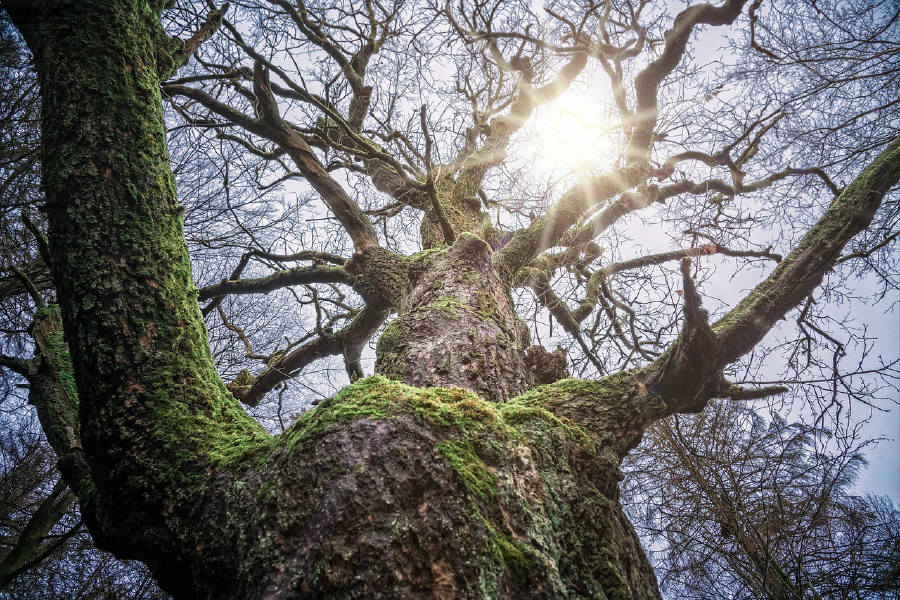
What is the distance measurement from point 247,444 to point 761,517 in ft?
9.48

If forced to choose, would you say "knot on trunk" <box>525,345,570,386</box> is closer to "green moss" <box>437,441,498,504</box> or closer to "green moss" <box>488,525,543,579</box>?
"green moss" <box>437,441,498,504</box>

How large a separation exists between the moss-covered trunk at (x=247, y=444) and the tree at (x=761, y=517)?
106cm

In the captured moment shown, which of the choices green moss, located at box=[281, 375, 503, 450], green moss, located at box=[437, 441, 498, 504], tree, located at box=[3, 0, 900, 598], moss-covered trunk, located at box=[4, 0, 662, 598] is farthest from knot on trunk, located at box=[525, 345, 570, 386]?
green moss, located at box=[437, 441, 498, 504]

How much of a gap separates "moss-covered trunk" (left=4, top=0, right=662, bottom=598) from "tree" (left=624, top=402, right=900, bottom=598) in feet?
3.47

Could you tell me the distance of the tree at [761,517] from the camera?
2207 mm

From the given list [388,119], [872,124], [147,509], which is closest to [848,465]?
[872,124]

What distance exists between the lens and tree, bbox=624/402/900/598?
2207mm

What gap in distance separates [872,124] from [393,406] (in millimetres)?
4662

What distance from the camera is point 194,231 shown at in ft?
14.8

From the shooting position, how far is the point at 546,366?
8.57ft

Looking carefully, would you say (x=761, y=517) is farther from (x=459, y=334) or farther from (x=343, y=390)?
(x=343, y=390)

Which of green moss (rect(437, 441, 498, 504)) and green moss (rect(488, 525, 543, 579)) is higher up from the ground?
green moss (rect(437, 441, 498, 504))

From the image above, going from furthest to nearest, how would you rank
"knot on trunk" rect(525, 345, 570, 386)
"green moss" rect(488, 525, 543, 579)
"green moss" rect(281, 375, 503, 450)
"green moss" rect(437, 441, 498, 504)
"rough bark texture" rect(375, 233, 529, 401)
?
"knot on trunk" rect(525, 345, 570, 386), "rough bark texture" rect(375, 233, 529, 401), "green moss" rect(281, 375, 503, 450), "green moss" rect(437, 441, 498, 504), "green moss" rect(488, 525, 543, 579)

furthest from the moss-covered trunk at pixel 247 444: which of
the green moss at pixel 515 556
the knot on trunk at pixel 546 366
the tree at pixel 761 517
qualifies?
the tree at pixel 761 517
